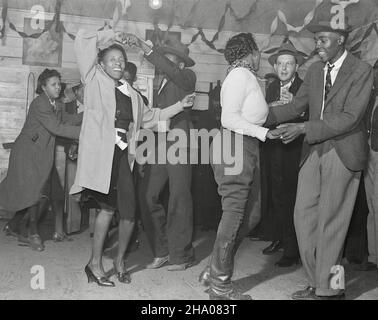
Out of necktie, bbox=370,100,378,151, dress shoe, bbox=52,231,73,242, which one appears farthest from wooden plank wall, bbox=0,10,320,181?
necktie, bbox=370,100,378,151

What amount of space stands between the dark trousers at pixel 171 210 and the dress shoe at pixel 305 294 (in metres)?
0.95

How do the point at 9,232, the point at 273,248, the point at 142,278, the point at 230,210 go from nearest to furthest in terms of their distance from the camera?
the point at 230,210 < the point at 142,278 < the point at 273,248 < the point at 9,232

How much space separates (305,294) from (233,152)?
942 mm

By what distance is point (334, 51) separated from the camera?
2.92 metres

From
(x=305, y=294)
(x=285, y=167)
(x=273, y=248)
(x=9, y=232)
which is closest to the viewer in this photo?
(x=305, y=294)

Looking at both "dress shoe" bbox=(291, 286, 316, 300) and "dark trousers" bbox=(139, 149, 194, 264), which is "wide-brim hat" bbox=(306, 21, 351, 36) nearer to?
"dark trousers" bbox=(139, 149, 194, 264)

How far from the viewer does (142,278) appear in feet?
11.2

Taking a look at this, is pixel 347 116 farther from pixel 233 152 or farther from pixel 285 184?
pixel 285 184

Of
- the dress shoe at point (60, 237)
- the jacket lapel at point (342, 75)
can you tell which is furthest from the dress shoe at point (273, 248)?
the jacket lapel at point (342, 75)

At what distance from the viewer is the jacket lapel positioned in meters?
2.86

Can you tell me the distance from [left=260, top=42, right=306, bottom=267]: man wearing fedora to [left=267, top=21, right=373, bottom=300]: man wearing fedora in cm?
89

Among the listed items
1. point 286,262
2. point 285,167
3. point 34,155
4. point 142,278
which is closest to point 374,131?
point 285,167

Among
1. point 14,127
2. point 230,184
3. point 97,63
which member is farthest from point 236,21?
point 230,184

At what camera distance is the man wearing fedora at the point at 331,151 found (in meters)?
2.84
